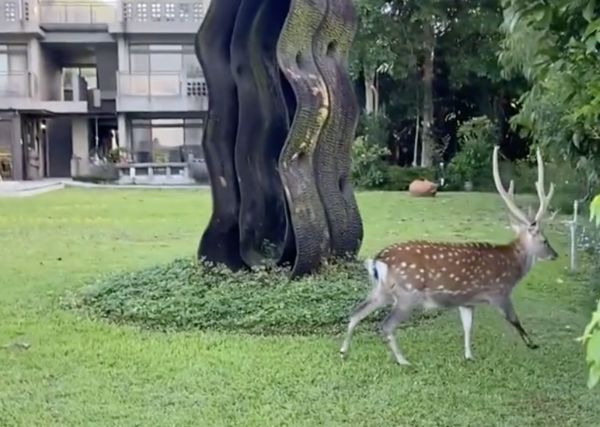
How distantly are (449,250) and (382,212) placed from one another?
9956 millimetres

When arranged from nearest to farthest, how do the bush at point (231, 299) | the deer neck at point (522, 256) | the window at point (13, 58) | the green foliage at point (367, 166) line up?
the deer neck at point (522, 256)
the bush at point (231, 299)
the green foliage at point (367, 166)
the window at point (13, 58)

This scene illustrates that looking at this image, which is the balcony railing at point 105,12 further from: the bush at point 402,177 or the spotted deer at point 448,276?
the spotted deer at point 448,276

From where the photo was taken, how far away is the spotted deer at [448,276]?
16.6 ft

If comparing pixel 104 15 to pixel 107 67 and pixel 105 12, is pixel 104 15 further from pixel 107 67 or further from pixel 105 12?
pixel 107 67

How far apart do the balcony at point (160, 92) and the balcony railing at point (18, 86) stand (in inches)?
113

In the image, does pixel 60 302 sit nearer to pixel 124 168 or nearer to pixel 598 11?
pixel 598 11

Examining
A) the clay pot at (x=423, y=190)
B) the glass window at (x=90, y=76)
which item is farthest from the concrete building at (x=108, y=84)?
the clay pot at (x=423, y=190)

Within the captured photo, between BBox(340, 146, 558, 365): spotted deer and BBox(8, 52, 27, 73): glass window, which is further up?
BBox(8, 52, 27, 73): glass window

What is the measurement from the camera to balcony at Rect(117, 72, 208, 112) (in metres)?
27.7

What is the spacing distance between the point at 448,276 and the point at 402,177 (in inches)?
671

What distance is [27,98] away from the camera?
90.0 ft

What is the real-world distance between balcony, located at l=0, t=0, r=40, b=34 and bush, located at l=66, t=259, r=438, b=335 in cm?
2280

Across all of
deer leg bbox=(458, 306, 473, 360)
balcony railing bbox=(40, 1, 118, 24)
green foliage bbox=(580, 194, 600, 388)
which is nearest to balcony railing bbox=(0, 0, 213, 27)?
balcony railing bbox=(40, 1, 118, 24)

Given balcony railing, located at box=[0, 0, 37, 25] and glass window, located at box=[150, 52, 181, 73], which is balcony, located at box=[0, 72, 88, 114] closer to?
balcony railing, located at box=[0, 0, 37, 25]
